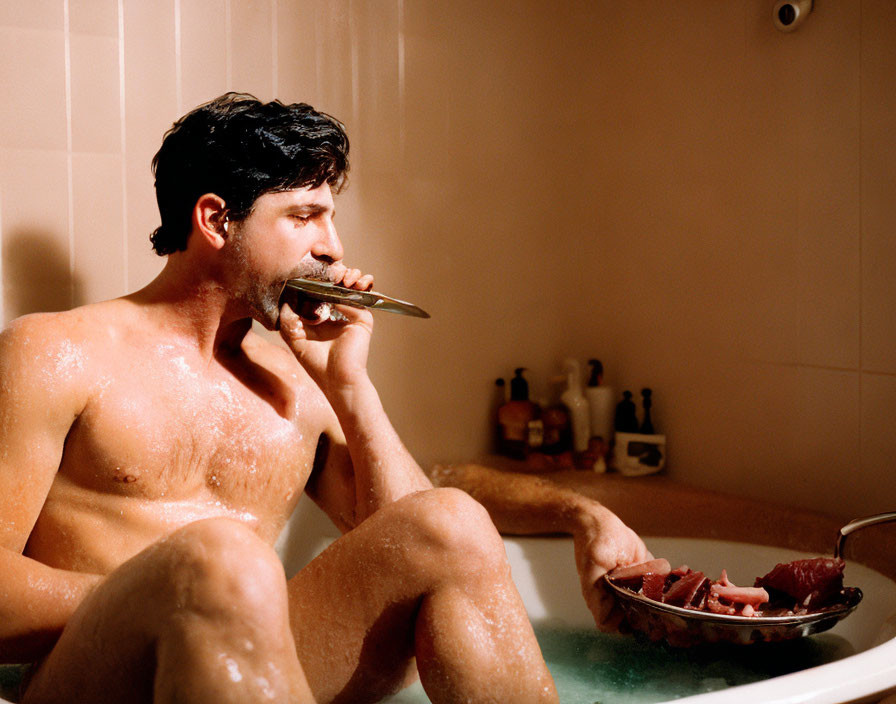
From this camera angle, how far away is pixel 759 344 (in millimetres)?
1807

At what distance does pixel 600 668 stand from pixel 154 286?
90cm

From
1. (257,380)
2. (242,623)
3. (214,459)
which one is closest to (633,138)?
(257,380)

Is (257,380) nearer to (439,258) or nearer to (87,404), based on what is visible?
(87,404)

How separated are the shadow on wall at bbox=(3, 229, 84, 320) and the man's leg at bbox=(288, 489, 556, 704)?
0.81m

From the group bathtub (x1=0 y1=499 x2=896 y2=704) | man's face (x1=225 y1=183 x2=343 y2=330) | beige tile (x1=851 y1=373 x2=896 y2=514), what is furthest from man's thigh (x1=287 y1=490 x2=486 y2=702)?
beige tile (x1=851 y1=373 x2=896 y2=514)

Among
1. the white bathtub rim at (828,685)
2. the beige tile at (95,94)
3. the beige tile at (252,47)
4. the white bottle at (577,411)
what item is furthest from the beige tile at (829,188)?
the beige tile at (95,94)

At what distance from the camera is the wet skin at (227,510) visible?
0.86 meters

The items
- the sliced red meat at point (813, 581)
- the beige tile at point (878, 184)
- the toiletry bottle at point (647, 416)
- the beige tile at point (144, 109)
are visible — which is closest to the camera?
the sliced red meat at point (813, 581)

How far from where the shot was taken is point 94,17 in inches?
63.9

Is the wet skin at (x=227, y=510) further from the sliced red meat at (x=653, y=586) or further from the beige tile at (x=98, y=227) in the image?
the beige tile at (x=98, y=227)

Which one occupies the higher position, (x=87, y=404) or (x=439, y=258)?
(x=439, y=258)

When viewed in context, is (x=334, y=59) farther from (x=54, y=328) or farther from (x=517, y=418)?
(x=54, y=328)

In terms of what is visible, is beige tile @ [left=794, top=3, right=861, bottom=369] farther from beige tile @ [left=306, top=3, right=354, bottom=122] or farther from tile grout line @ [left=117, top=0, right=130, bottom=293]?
tile grout line @ [left=117, top=0, right=130, bottom=293]

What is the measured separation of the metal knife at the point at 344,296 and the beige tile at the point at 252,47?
0.65m
